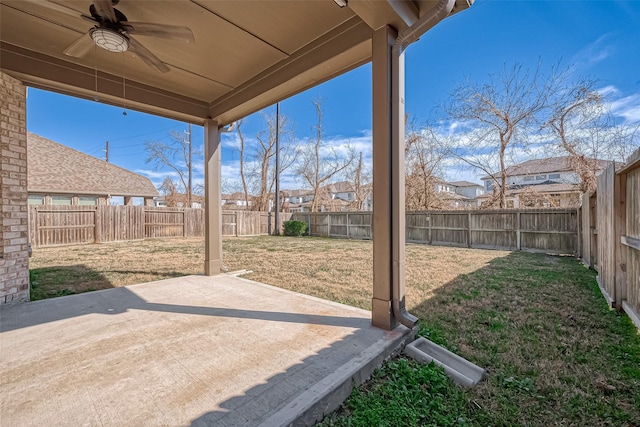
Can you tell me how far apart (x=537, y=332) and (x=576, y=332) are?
0.36 meters

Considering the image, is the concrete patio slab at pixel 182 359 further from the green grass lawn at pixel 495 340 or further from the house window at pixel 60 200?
the house window at pixel 60 200

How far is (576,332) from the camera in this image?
272 centimetres

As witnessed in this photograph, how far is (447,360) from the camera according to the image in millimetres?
2188

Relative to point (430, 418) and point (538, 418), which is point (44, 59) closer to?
point (430, 418)

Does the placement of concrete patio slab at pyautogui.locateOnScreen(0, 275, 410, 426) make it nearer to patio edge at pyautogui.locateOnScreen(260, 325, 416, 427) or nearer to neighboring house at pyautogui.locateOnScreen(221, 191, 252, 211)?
patio edge at pyautogui.locateOnScreen(260, 325, 416, 427)

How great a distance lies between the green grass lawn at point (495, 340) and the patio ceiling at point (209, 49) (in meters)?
2.77

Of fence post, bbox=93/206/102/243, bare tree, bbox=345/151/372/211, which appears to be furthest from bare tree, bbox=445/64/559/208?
fence post, bbox=93/206/102/243

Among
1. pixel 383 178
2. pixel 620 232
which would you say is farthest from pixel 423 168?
pixel 383 178

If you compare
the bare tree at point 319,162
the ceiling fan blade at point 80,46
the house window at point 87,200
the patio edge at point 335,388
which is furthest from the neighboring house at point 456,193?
the house window at point 87,200

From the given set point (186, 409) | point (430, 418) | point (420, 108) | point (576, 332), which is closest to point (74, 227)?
point (186, 409)

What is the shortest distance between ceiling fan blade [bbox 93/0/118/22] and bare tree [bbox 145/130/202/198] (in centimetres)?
1962

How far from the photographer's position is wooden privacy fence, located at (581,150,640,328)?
271 cm

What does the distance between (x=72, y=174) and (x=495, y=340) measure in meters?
18.6

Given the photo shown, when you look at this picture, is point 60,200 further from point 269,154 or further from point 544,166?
point 544,166
